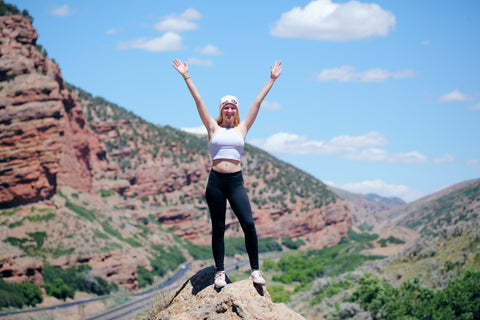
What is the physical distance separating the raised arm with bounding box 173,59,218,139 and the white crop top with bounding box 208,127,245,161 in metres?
0.23

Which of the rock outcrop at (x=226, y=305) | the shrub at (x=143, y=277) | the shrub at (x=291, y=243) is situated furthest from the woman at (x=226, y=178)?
the shrub at (x=291, y=243)

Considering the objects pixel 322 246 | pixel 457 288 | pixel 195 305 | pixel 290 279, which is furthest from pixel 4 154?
pixel 322 246

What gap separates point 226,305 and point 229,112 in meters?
2.85

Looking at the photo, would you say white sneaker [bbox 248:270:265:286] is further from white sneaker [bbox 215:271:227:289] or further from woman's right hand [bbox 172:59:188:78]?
woman's right hand [bbox 172:59:188:78]

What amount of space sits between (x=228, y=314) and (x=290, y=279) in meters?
54.1

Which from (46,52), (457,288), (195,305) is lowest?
(457,288)

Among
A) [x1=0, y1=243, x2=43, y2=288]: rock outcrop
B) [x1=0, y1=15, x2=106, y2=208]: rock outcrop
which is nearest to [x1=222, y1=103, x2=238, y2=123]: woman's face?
[x1=0, y1=243, x2=43, y2=288]: rock outcrop

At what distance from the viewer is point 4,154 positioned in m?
45.4

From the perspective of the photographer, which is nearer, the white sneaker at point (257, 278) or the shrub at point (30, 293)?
the white sneaker at point (257, 278)

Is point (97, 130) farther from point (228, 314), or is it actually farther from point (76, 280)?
point (228, 314)

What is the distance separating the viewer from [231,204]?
7.86 meters

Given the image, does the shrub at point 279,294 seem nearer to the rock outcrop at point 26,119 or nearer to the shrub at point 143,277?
the shrub at point 143,277

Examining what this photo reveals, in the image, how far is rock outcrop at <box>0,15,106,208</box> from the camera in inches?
1800

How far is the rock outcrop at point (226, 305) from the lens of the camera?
23.6 ft
